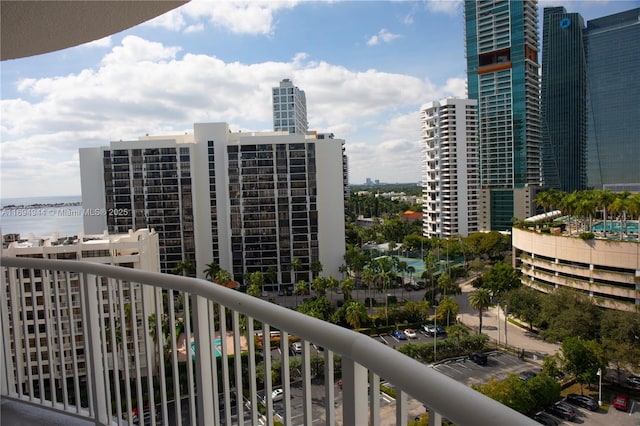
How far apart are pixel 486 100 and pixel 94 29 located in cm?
4977

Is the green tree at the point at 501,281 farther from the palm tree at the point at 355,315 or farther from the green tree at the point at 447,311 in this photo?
the palm tree at the point at 355,315

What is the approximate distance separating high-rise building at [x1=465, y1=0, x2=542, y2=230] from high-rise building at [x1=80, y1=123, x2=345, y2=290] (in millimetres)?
22958

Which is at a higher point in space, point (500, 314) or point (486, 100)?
point (486, 100)

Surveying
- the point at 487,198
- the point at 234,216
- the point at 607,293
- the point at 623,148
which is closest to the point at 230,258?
the point at 234,216

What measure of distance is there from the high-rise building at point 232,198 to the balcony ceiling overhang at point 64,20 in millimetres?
25395

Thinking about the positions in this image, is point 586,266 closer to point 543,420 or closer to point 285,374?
point 285,374

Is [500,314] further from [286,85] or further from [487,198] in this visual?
[286,85]

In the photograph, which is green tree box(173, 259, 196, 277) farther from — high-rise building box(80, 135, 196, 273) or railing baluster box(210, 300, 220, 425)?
railing baluster box(210, 300, 220, 425)

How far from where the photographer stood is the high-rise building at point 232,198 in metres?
27.1

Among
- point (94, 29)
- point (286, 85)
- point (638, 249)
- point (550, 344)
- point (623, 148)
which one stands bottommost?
point (550, 344)

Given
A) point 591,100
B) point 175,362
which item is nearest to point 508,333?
point 175,362

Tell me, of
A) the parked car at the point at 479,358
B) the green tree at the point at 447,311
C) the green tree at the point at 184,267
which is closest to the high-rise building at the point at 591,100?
the green tree at the point at 447,311

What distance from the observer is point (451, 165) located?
3694 cm

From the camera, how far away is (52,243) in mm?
15844
